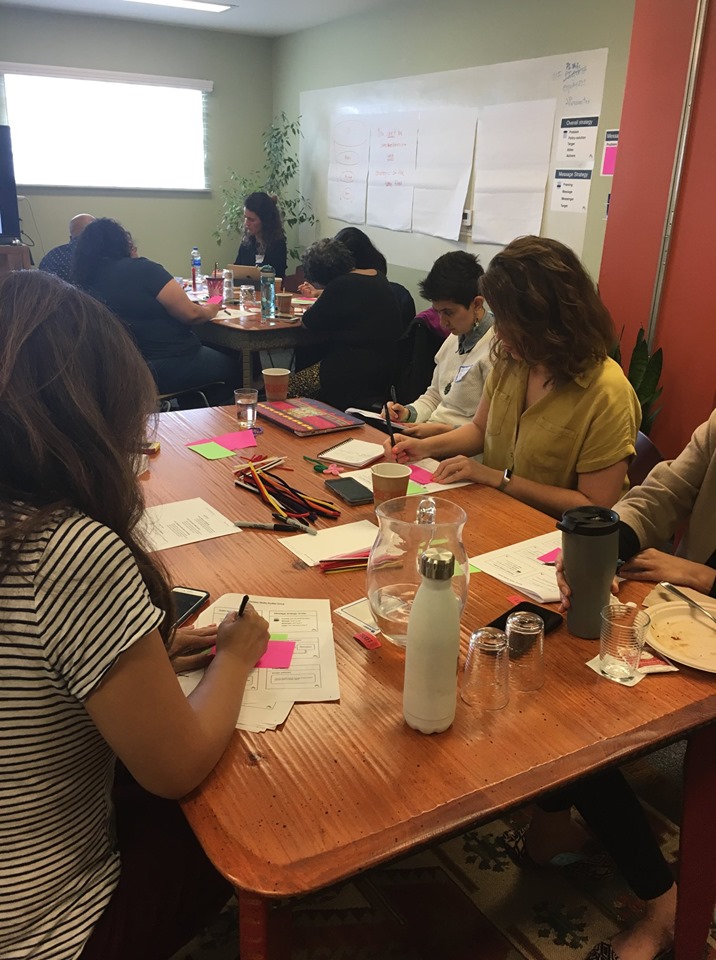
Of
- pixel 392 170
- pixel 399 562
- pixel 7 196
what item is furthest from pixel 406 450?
pixel 7 196

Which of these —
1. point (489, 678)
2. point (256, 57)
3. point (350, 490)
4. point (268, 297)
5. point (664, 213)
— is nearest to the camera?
point (489, 678)

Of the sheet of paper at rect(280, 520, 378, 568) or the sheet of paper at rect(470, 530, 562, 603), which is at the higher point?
the sheet of paper at rect(470, 530, 562, 603)

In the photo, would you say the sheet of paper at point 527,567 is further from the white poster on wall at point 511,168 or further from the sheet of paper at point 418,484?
the white poster on wall at point 511,168

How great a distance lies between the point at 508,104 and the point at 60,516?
427 centimetres

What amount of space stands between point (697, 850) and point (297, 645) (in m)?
0.71

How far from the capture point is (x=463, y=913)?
4.96 ft

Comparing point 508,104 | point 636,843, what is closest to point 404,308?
point 508,104

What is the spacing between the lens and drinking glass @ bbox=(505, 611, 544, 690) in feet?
3.50

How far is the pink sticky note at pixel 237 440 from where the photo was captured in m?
2.11

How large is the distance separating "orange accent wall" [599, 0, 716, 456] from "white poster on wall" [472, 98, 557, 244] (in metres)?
1.19

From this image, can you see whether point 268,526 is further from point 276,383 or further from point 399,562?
point 276,383

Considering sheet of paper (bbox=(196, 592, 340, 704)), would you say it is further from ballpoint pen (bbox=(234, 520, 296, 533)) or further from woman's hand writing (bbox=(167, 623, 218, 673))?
ballpoint pen (bbox=(234, 520, 296, 533))

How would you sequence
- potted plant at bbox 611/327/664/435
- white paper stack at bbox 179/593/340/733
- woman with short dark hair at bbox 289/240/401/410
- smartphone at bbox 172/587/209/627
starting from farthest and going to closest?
1. woman with short dark hair at bbox 289/240/401/410
2. potted plant at bbox 611/327/664/435
3. smartphone at bbox 172/587/209/627
4. white paper stack at bbox 179/593/340/733

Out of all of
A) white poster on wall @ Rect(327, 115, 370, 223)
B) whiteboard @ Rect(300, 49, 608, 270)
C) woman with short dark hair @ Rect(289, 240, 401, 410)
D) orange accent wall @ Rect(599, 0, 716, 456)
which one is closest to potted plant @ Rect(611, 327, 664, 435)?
orange accent wall @ Rect(599, 0, 716, 456)
